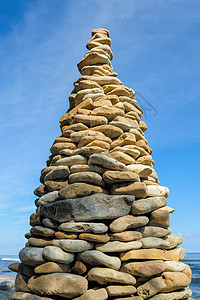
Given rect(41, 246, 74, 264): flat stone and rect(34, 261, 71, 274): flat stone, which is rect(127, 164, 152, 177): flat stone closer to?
rect(41, 246, 74, 264): flat stone

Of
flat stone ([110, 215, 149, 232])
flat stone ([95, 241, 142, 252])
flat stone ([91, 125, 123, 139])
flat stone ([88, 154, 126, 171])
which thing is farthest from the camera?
flat stone ([91, 125, 123, 139])

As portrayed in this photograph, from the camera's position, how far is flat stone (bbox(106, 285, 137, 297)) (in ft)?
12.4

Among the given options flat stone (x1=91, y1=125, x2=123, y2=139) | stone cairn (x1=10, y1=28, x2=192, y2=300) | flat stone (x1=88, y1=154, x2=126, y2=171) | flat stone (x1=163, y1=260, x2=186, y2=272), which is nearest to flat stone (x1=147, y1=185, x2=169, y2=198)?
stone cairn (x1=10, y1=28, x2=192, y2=300)

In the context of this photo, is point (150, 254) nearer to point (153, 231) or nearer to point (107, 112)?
point (153, 231)

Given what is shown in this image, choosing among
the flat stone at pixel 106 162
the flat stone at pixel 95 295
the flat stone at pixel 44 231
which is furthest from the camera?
the flat stone at pixel 106 162

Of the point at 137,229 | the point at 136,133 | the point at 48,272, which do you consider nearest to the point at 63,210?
the point at 48,272

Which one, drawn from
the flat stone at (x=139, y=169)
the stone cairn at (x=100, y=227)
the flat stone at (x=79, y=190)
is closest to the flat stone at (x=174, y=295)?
the stone cairn at (x=100, y=227)

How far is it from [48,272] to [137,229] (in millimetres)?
Answer: 1458

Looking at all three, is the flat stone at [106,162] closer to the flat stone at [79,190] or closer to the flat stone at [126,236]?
the flat stone at [79,190]

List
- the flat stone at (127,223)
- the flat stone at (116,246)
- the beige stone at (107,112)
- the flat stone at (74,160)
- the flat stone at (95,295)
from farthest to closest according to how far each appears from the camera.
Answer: the beige stone at (107,112) → the flat stone at (74,160) → the flat stone at (127,223) → the flat stone at (116,246) → the flat stone at (95,295)

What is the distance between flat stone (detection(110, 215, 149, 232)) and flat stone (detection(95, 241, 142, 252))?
19 centimetres

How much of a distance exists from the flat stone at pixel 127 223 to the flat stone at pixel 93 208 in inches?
3.3

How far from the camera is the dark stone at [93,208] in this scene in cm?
416

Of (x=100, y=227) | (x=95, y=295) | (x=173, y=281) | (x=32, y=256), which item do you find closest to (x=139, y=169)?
(x=100, y=227)
